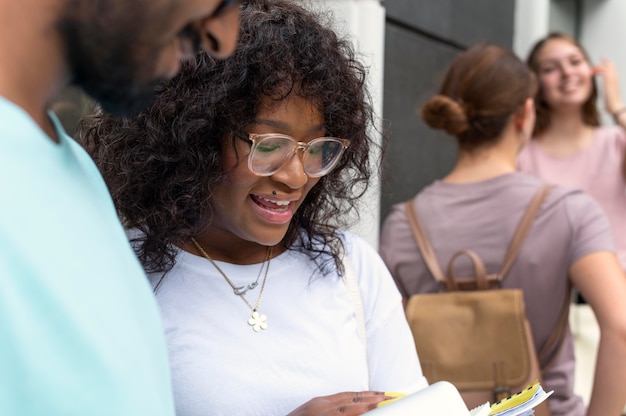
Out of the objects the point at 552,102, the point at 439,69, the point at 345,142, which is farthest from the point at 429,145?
the point at 345,142

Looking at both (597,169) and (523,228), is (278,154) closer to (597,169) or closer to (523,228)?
(523,228)

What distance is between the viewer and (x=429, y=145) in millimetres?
5152

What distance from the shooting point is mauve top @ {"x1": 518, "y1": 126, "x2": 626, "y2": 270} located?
159 inches

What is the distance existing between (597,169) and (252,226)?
2685mm

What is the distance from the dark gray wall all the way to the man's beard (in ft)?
11.3

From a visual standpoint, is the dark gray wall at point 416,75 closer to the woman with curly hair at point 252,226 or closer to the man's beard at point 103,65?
the woman with curly hair at point 252,226

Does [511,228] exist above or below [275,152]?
below

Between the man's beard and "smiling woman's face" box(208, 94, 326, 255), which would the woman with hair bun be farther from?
the man's beard

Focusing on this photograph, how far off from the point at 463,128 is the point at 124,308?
7.62 feet

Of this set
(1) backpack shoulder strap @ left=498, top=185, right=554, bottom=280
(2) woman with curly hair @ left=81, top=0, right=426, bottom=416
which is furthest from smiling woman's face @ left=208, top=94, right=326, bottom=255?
(1) backpack shoulder strap @ left=498, top=185, right=554, bottom=280

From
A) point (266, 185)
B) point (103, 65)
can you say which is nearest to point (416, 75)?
point (266, 185)

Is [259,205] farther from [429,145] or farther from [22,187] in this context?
[429,145]

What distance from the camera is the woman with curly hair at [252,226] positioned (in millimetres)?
1779

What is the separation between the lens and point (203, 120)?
182 centimetres
